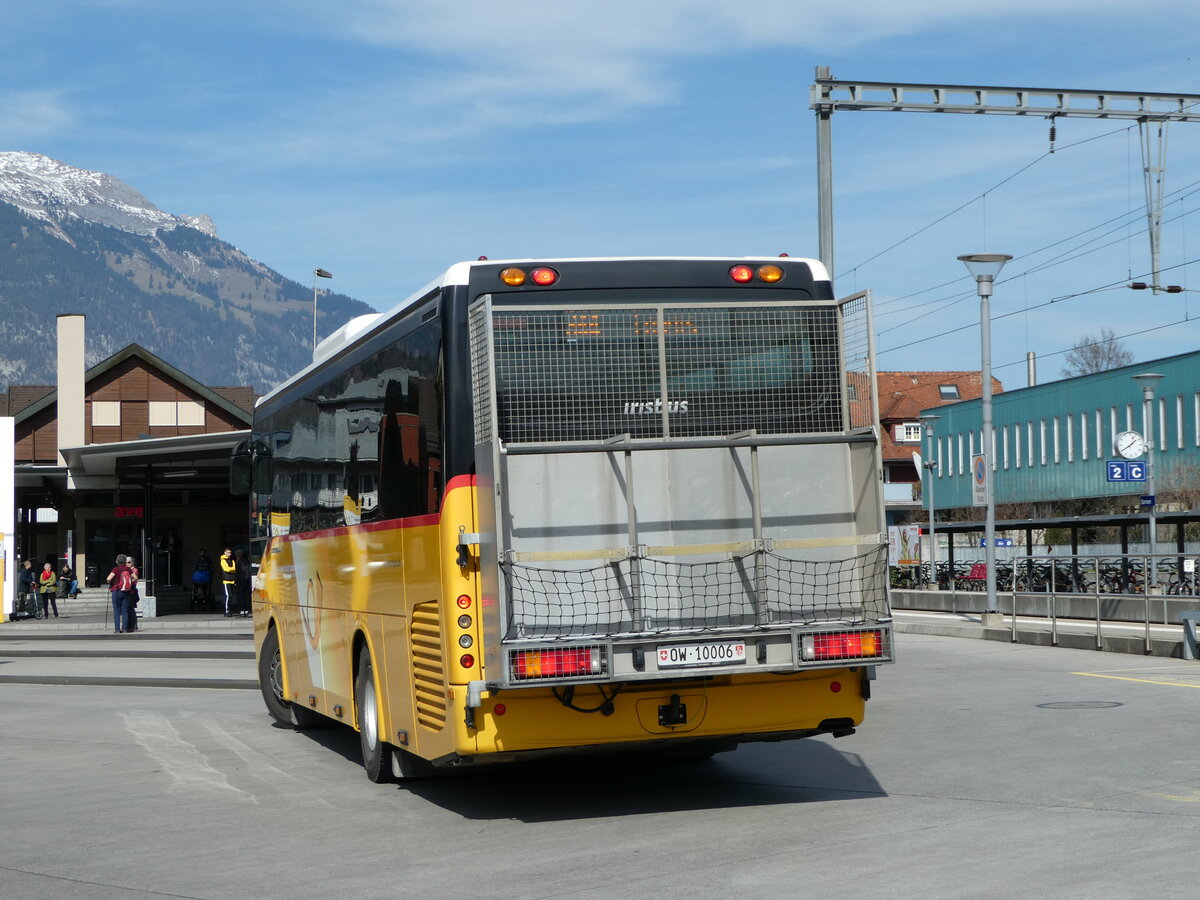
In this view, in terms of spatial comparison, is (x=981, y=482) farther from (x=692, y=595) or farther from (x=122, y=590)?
(x=692, y=595)

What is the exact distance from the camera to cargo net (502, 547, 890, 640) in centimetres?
895

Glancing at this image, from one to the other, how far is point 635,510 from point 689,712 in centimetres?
128

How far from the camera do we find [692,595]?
9211mm

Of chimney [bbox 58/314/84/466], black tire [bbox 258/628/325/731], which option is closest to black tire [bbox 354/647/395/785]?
black tire [bbox 258/628/325/731]

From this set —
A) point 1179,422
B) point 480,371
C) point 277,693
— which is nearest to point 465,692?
point 480,371

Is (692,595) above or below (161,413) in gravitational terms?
below

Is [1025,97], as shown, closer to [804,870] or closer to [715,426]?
[715,426]

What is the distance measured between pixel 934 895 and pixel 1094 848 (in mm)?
1397

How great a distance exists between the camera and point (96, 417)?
6512 centimetres

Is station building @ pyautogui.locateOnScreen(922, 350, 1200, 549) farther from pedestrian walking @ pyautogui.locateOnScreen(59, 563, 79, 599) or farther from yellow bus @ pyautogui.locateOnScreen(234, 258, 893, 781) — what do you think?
yellow bus @ pyautogui.locateOnScreen(234, 258, 893, 781)

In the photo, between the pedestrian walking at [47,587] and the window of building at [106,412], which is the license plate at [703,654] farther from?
the window of building at [106,412]

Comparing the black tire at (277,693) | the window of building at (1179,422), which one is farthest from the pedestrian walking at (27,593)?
the window of building at (1179,422)

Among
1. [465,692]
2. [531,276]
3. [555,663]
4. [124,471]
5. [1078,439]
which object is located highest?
[1078,439]

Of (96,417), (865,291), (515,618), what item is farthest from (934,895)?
(96,417)
